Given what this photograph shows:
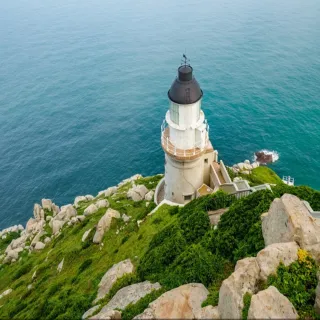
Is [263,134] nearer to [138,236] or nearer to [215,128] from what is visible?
[215,128]

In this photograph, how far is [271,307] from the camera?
13.8 meters

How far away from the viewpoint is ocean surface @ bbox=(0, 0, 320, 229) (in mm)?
69500

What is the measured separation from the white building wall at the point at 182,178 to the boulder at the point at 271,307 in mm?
22027

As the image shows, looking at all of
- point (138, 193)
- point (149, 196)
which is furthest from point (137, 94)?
point (149, 196)

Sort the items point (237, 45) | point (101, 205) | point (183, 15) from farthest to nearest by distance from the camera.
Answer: point (183, 15), point (237, 45), point (101, 205)

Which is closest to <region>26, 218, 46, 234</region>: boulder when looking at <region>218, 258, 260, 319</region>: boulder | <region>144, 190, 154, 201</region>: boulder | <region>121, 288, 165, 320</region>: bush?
<region>144, 190, 154, 201</region>: boulder

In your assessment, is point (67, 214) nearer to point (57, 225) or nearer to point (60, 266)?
point (57, 225)

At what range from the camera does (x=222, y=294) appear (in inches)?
628

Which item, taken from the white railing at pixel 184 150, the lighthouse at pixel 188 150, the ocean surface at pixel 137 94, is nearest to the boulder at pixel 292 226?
the lighthouse at pixel 188 150

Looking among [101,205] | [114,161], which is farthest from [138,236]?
[114,161]

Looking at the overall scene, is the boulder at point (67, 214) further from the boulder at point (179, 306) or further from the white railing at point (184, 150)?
the boulder at point (179, 306)

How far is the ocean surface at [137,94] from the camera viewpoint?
69.5 meters

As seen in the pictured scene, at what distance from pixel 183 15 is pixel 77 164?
106 m

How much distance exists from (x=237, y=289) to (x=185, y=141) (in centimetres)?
2071
